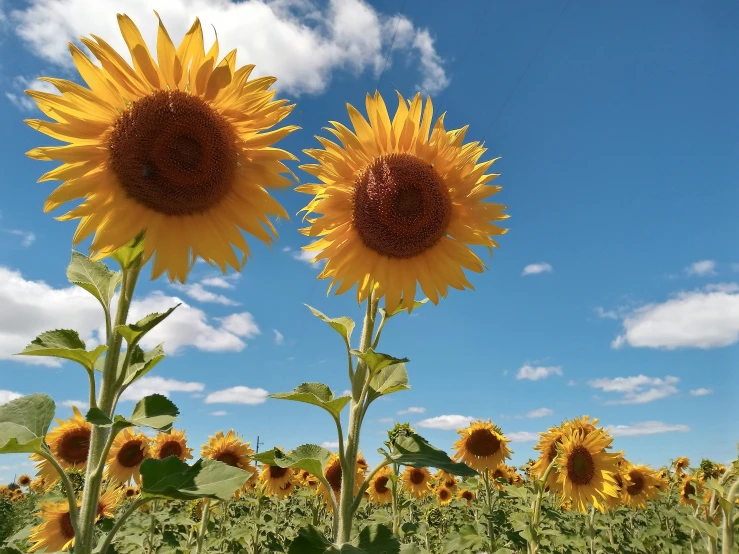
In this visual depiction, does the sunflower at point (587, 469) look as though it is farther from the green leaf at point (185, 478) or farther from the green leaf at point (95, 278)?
the green leaf at point (95, 278)

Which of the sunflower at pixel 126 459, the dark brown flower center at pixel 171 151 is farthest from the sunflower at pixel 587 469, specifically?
the dark brown flower center at pixel 171 151

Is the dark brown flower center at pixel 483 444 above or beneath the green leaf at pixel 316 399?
above

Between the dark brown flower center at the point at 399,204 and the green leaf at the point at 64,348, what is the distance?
168 centimetres

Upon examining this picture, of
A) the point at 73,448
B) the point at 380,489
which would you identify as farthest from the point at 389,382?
the point at 380,489

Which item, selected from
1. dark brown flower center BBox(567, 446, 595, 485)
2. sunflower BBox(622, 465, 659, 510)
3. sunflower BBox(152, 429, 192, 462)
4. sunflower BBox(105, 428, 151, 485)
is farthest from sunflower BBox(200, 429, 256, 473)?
sunflower BBox(622, 465, 659, 510)

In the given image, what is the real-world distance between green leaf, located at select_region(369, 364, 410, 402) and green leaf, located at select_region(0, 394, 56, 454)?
1.55 m

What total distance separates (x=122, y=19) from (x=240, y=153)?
799mm

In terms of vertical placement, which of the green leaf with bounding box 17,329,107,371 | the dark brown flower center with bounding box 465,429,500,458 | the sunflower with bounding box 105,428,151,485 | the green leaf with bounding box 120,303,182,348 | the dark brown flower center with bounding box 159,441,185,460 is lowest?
the sunflower with bounding box 105,428,151,485

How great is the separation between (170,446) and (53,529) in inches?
76.5

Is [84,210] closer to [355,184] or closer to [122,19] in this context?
[122,19]

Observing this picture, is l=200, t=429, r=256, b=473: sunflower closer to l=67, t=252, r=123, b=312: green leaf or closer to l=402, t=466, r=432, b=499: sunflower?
l=402, t=466, r=432, b=499: sunflower

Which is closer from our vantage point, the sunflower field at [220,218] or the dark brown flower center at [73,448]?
the sunflower field at [220,218]

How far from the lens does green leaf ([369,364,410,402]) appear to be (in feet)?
9.34

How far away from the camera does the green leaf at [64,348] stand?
2.32m
